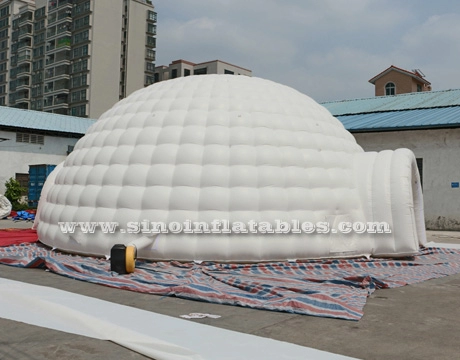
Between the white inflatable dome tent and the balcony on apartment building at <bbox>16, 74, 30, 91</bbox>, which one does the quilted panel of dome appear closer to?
the white inflatable dome tent

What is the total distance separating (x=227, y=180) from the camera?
320 inches

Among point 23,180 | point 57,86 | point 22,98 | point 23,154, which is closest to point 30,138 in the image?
point 23,154

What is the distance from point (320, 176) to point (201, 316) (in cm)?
436

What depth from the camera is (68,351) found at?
393 centimetres

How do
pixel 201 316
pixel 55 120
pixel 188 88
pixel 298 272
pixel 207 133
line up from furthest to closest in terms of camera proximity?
pixel 55 120 < pixel 188 88 < pixel 207 133 < pixel 298 272 < pixel 201 316

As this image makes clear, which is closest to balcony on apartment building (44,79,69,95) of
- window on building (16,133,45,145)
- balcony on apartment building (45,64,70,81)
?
balcony on apartment building (45,64,70,81)

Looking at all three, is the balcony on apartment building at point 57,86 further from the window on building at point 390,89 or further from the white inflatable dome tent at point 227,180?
the white inflatable dome tent at point 227,180

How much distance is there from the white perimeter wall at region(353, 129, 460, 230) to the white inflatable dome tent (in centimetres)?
1225

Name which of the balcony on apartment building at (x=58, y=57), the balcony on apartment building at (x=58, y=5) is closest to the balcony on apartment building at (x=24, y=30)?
the balcony on apartment building at (x=58, y=5)

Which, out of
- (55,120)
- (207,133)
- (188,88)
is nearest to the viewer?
(207,133)

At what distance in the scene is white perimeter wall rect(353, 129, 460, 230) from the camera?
2028cm

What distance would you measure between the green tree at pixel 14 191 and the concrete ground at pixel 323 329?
25299 mm

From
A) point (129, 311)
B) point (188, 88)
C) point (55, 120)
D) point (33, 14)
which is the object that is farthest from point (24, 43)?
point (129, 311)

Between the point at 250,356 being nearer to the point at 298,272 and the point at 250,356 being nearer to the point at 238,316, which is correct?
the point at 238,316
